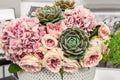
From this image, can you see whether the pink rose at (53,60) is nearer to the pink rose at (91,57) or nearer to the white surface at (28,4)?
the pink rose at (91,57)

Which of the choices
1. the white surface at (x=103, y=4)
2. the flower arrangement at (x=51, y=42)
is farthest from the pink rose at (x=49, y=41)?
the white surface at (x=103, y=4)

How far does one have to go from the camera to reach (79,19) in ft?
2.60

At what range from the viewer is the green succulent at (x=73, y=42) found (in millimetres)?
743

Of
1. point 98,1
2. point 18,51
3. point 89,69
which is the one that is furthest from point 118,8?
point 18,51

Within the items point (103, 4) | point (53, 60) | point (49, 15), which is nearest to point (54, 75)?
point (53, 60)

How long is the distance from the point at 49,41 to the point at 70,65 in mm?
89

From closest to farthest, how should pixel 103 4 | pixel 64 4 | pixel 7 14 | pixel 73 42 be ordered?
1. pixel 73 42
2. pixel 64 4
3. pixel 103 4
4. pixel 7 14

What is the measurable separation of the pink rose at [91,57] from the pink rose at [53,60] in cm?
7

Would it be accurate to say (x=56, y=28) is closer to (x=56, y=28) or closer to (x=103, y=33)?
(x=56, y=28)

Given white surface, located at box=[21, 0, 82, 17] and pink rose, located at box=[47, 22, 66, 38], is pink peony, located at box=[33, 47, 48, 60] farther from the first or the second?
white surface, located at box=[21, 0, 82, 17]

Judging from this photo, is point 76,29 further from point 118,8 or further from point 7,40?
point 118,8

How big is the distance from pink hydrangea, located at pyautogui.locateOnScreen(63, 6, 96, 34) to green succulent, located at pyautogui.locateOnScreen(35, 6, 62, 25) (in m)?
0.03

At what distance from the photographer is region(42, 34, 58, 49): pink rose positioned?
0.76 metres

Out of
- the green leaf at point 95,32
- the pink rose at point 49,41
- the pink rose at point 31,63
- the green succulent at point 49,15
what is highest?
the green succulent at point 49,15
